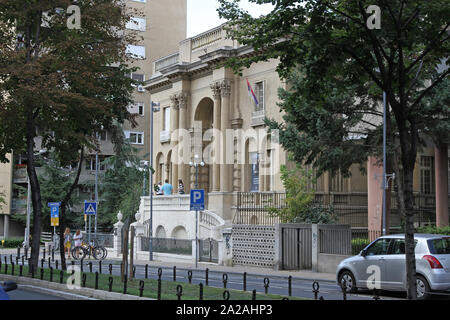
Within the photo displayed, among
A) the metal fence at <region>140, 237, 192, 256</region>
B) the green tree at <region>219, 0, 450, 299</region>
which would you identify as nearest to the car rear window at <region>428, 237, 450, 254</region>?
the green tree at <region>219, 0, 450, 299</region>

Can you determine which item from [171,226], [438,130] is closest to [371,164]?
[438,130]

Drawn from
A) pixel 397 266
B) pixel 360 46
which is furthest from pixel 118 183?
pixel 360 46

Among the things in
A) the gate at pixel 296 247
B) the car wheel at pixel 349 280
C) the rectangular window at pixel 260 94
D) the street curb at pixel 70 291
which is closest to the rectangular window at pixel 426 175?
the rectangular window at pixel 260 94

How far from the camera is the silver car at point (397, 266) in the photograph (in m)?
17.0

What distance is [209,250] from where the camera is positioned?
36.0 meters

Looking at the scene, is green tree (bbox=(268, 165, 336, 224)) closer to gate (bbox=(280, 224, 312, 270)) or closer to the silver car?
gate (bbox=(280, 224, 312, 270))

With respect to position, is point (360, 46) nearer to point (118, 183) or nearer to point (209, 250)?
point (209, 250)

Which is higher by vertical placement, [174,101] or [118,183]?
[174,101]

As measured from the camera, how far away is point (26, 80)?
68.9 feet

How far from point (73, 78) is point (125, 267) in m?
6.43

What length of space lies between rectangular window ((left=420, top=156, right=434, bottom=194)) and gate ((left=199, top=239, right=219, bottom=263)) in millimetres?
14826

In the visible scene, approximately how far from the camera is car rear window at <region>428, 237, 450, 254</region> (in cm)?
1739

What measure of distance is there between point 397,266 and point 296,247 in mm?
12829
